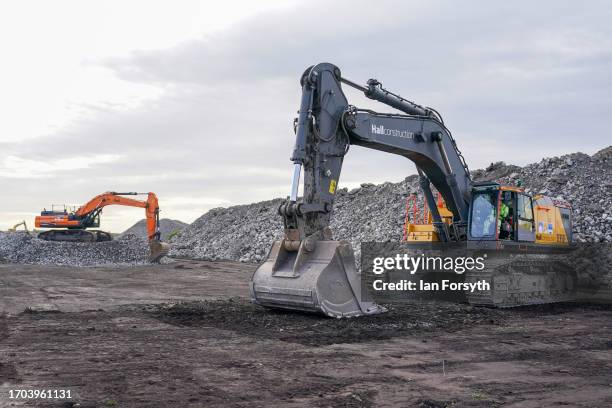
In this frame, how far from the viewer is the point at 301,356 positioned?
7344 millimetres

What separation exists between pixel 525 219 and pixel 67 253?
24056 mm

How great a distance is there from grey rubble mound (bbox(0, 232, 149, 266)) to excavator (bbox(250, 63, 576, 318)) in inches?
764

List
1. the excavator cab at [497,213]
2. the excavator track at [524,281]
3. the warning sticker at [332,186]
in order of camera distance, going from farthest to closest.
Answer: the excavator cab at [497,213] < the excavator track at [524,281] < the warning sticker at [332,186]

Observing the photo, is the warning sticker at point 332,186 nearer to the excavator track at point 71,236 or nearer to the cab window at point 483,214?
the cab window at point 483,214

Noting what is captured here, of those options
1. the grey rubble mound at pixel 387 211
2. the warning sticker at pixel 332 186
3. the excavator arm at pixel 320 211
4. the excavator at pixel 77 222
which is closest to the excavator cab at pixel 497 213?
the excavator arm at pixel 320 211

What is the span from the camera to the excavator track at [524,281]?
41.7 feet

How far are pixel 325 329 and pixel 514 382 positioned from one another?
3.24 metres

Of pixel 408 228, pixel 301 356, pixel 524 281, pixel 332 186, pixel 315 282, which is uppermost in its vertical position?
pixel 332 186

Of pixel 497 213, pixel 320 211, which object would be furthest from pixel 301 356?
pixel 497 213

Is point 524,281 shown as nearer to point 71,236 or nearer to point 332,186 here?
point 332,186

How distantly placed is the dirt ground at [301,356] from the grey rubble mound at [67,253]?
17.1 metres

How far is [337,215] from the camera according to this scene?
3356 centimetres

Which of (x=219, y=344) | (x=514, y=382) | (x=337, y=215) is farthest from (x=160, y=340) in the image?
(x=337, y=215)

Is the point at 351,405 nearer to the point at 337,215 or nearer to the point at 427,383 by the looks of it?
the point at 427,383
